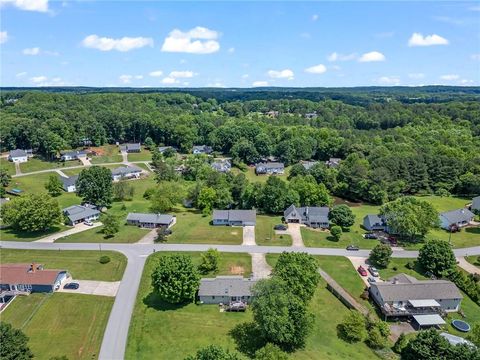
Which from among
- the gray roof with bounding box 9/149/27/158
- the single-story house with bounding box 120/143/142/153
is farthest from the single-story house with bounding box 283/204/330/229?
the gray roof with bounding box 9/149/27/158

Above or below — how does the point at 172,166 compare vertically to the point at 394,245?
above

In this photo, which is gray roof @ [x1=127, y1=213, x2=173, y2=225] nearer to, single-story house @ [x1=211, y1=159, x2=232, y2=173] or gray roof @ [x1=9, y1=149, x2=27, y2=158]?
single-story house @ [x1=211, y1=159, x2=232, y2=173]

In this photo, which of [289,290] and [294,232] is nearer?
[289,290]

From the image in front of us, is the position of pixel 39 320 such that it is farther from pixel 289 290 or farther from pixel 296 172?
pixel 296 172

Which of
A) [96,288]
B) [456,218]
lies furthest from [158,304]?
[456,218]

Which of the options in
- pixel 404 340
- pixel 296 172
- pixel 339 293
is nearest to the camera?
pixel 404 340

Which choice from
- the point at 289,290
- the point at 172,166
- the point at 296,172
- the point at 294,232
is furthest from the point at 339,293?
the point at 172,166

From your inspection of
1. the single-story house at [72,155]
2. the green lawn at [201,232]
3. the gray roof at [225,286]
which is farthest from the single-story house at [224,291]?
the single-story house at [72,155]
